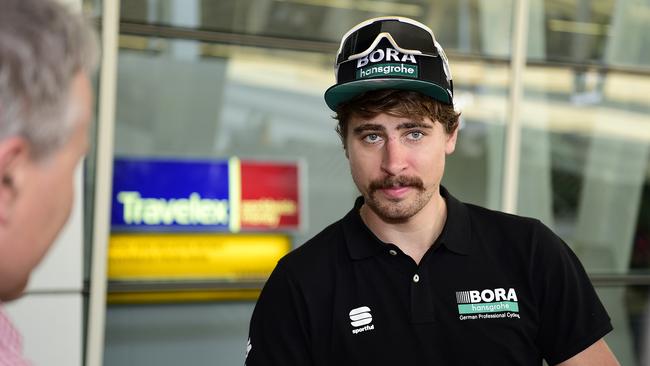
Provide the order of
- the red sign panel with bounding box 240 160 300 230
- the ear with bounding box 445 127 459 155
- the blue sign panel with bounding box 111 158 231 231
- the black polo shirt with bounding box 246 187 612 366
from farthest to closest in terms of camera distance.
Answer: the red sign panel with bounding box 240 160 300 230
the blue sign panel with bounding box 111 158 231 231
the ear with bounding box 445 127 459 155
the black polo shirt with bounding box 246 187 612 366

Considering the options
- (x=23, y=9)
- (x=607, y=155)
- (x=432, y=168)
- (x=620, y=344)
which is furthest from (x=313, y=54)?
(x=23, y=9)

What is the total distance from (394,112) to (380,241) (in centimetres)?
33

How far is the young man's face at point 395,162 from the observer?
2256 mm

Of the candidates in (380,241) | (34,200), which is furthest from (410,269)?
(34,200)

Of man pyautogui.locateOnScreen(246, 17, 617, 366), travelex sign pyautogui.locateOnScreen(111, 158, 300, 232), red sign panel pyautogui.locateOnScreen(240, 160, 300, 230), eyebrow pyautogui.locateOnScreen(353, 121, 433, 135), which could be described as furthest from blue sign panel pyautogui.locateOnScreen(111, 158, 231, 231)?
eyebrow pyautogui.locateOnScreen(353, 121, 433, 135)

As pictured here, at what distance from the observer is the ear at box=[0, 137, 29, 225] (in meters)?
1.12

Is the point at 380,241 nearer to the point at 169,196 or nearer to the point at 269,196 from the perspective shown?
the point at 169,196

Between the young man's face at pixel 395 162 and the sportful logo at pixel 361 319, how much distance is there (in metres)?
0.26

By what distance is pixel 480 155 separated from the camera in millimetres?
6410

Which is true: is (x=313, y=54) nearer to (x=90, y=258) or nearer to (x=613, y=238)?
(x=90, y=258)

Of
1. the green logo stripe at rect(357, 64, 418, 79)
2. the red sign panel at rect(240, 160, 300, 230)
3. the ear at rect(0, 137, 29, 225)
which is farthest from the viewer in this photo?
the red sign panel at rect(240, 160, 300, 230)

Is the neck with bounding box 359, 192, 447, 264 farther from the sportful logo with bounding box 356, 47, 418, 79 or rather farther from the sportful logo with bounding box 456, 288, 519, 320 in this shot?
the sportful logo with bounding box 356, 47, 418, 79

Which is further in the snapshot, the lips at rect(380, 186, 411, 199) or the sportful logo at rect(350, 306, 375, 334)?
the lips at rect(380, 186, 411, 199)

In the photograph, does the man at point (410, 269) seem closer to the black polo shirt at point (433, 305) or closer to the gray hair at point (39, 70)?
the black polo shirt at point (433, 305)
